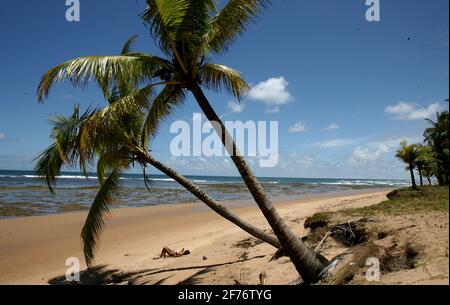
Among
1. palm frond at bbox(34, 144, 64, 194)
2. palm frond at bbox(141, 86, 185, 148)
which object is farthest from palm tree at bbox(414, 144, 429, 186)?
palm frond at bbox(34, 144, 64, 194)

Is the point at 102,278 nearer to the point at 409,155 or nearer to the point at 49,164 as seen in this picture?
the point at 49,164

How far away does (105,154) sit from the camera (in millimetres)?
7504

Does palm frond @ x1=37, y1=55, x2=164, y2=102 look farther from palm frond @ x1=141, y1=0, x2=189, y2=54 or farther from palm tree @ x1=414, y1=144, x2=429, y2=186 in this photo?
palm tree @ x1=414, y1=144, x2=429, y2=186

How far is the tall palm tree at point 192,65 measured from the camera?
19.0ft

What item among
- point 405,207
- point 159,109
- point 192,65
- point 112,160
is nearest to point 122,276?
point 112,160

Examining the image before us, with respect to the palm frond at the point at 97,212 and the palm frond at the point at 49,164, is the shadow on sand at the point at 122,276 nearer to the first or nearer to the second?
the palm frond at the point at 97,212

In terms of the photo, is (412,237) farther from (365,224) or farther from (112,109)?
(112,109)

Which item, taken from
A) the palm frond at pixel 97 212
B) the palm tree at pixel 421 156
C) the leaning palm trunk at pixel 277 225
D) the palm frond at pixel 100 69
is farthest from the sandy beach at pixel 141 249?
the palm tree at pixel 421 156

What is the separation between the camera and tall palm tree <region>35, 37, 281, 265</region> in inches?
240

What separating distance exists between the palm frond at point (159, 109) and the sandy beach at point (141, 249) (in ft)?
10.9

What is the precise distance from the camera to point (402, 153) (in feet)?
109

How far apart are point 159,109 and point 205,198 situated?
6.90 feet

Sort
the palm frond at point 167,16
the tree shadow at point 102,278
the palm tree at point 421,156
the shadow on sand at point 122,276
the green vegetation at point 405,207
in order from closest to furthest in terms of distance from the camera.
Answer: the palm frond at point 167,16 → the shadow on sand at point 122,276 → the tree shadow at point 102,278 → the green vegetation at point 405,207 → the palm tree at point 421,156
